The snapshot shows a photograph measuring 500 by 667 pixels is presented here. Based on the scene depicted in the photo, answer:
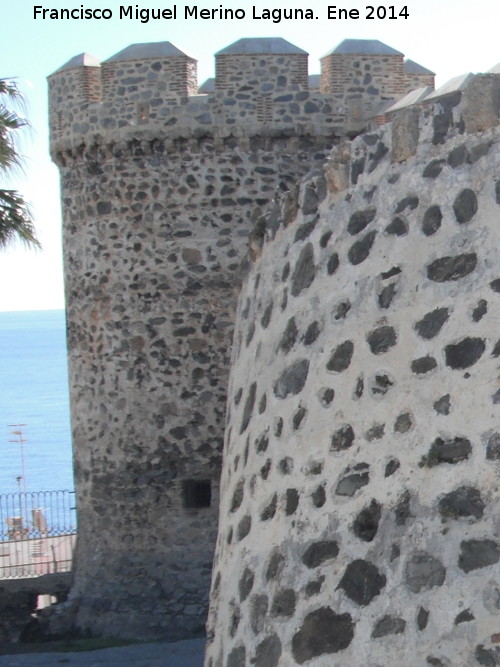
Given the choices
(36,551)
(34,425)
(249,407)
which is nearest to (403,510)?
(249,407)

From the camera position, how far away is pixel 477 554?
15.1 ft

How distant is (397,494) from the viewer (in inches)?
190

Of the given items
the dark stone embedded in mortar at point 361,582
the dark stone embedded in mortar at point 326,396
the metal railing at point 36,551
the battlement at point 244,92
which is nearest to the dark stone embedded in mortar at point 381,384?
the dark stone embedded in mortar at point 326,396

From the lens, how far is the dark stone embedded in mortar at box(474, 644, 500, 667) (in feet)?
14.7

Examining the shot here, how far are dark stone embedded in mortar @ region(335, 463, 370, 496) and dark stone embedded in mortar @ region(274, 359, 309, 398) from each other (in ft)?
1.60

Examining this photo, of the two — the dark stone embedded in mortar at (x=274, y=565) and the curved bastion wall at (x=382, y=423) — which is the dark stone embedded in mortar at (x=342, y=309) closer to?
the curved bastion wall at (x=382, y=423)

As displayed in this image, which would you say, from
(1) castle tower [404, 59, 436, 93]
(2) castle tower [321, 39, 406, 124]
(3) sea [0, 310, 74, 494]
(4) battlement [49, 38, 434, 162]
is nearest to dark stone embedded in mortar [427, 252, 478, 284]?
(4) battlement [49, 38, 434, 162]

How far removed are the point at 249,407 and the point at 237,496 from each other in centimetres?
38

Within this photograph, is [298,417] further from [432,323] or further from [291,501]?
[432,323]

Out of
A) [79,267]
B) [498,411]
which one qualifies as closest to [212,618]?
[498,411]

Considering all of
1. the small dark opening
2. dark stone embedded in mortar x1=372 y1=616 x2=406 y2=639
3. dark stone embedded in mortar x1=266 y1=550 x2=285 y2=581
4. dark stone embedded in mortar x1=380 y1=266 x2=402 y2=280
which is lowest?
the small dark opening

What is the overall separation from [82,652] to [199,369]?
2.60 metres

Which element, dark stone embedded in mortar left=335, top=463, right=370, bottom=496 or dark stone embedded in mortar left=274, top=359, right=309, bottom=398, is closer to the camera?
dark stone embedded in mortar left=335, top=463, right=370, bottom=496

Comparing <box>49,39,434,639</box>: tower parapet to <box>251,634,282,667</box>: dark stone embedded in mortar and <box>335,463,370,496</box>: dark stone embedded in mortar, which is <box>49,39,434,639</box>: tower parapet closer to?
<box>251,634,282,667</box>: dark stone embedded in mortar
